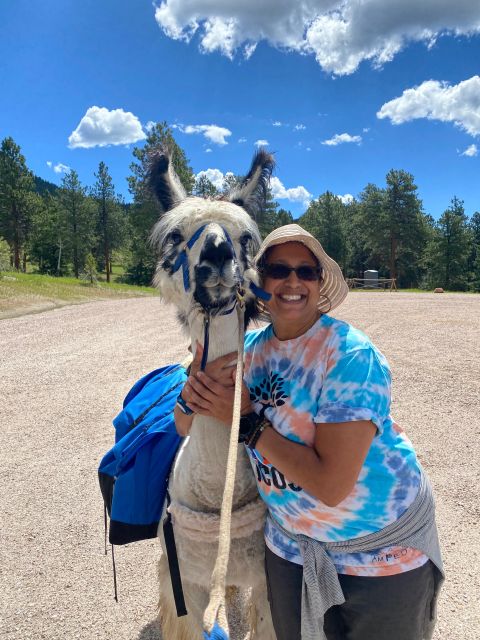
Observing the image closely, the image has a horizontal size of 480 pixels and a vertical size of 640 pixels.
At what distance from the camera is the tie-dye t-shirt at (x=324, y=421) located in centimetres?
145

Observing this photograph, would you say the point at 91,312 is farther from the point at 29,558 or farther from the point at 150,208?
the point at 150,208

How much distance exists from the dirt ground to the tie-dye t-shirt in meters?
1.59

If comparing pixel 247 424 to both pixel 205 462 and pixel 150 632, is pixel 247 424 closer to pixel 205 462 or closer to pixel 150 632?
pixel 205 462

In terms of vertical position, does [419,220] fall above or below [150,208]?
above

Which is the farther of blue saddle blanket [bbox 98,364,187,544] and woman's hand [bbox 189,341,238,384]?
blue saddle blanket [bbox 98,364,187,544]

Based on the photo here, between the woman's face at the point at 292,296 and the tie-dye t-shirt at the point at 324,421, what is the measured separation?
57 mm

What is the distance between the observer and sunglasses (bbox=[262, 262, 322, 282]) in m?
1.71

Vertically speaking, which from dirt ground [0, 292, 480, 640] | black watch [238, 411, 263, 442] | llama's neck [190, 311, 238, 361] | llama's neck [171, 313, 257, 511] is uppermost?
llama's neck [190, 311, 238, 361]

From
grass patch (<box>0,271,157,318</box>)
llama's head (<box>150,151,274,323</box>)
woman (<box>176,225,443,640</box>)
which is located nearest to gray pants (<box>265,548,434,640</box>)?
woman (<box>176,225,443,640</box>)

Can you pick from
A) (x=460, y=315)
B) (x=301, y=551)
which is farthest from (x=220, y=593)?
(x=460, y=315)

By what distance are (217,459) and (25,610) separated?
6.83 feet

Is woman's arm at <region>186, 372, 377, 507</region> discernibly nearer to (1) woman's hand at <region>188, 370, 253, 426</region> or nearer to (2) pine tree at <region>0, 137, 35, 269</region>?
(1) woman's hand at <region>188, 370, 253, 426</region>

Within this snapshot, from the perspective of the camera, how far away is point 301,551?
5.32ft

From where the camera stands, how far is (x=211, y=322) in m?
1.60
